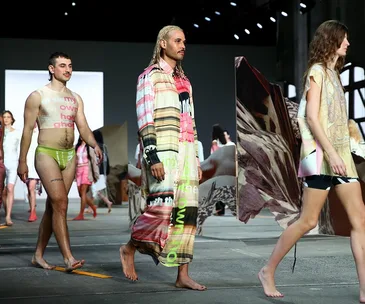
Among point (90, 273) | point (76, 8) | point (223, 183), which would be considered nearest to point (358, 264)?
point (90, 273)

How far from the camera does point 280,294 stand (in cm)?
444

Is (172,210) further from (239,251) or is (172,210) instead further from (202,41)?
(202,41)

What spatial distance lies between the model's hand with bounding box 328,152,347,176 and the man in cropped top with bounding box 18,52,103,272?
7.33 ft

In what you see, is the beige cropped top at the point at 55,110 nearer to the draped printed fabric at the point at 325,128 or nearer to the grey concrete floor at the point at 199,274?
the grey concrete floor at the point at 199,274

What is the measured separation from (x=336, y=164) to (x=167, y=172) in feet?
3.59

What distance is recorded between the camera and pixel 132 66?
22047 millimetres

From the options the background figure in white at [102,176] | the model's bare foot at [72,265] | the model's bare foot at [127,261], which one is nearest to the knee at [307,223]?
the model's bare foot at [127,261]

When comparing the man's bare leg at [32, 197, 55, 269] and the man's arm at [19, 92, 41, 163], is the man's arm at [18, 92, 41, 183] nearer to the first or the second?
the man's arm at [19, 92, 41, 163]

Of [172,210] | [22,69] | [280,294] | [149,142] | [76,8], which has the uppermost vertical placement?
[76,8]

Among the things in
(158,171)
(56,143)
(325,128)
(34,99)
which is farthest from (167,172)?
(34,99)

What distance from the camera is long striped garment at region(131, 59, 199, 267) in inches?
184

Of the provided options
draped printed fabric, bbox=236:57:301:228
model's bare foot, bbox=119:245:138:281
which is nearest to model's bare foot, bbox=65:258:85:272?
model's bare foot, bbox=119:245:138:281

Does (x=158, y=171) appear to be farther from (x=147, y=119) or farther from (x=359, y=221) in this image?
(x=359, y=221)

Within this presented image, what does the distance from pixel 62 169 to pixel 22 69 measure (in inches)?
628
